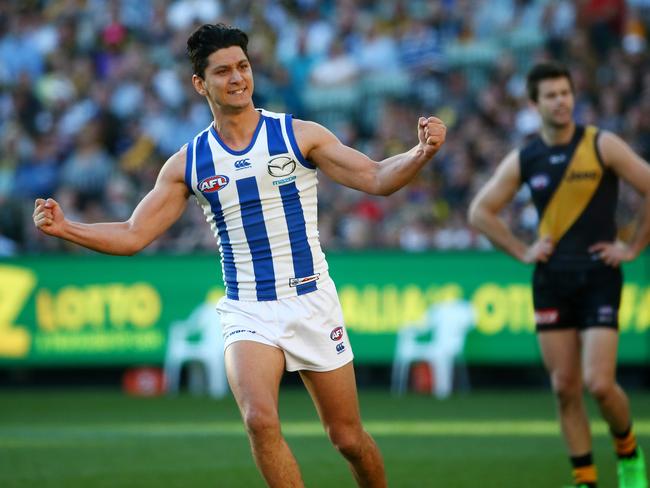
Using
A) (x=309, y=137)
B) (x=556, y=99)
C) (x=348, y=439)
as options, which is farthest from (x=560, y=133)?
(x=348, y=439)

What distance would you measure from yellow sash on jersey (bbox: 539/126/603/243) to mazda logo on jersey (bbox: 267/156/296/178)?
8.75ft

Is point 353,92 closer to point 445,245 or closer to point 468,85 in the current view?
point 468,85

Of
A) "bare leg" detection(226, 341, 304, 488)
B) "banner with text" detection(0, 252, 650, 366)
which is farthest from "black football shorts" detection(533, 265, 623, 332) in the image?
"banner with text" detection(0, 252, 650, 366)

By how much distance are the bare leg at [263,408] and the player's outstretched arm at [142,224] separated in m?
0.83

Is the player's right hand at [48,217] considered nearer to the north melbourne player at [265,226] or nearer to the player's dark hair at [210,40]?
the north melbourne player at [265,226]

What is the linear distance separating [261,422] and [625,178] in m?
3.51

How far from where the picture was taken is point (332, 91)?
2033 centimetres

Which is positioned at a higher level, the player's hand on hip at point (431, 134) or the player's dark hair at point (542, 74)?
the player's dark hair at point (542, 74)

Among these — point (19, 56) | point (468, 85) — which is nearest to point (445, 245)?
point (468, 85)

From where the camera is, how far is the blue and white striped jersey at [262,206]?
6.83 meters

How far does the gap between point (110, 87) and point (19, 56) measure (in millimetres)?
2103

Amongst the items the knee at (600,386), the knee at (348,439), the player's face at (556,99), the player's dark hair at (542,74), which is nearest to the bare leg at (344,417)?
the knee at (348,439)

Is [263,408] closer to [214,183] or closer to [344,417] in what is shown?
[344,417]

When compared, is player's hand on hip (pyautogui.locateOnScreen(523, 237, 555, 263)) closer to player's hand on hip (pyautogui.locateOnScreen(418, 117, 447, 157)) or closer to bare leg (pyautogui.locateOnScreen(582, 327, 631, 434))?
bare leg (pyautogui.locateOnScreen(582, 327, 631, 434))
